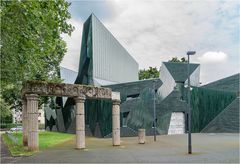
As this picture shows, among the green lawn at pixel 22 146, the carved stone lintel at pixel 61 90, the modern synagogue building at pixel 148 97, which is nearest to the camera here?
the green lawn at pixel 22 146

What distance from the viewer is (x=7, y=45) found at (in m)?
15.2

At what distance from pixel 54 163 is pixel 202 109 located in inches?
1397

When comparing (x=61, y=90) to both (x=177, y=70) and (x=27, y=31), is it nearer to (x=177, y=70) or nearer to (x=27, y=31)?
(x=27, y=31)

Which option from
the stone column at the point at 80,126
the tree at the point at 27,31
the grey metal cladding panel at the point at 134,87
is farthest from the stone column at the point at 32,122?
the grey metal cladding panel at the point at 134,87

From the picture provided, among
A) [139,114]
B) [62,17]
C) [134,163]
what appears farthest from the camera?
[139,114]

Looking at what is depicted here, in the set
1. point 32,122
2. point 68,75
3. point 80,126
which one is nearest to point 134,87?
point 80,126

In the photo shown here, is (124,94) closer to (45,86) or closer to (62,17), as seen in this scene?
(45,86)

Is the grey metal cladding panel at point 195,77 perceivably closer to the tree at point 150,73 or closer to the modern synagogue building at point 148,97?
the modern synagogue building at point 148,97

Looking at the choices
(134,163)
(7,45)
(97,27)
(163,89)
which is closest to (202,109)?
(163,89)

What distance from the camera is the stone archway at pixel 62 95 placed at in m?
22.3

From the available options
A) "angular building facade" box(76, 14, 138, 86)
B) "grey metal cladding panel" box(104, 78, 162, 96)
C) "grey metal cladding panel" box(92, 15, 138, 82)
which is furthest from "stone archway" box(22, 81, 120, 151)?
"grey metal cladding panel" box(92, 15, 138, 82)

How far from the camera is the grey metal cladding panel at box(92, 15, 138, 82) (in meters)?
46.7

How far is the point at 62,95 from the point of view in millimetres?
23672

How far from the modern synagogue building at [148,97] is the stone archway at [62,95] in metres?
15.8
